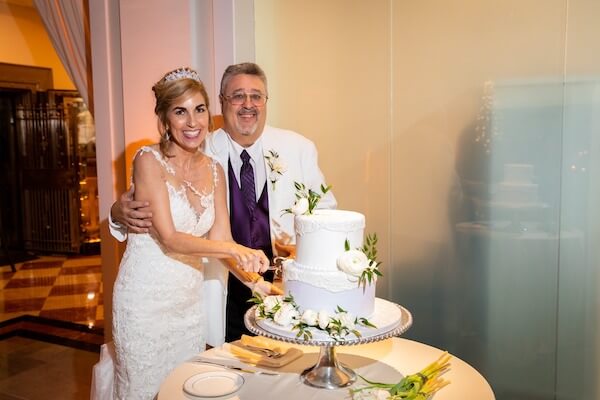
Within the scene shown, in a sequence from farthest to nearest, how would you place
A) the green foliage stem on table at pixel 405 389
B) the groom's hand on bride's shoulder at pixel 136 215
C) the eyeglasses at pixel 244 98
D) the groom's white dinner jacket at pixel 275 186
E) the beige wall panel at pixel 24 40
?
the beige wall panel at pixel 24 40
the groom's white dinner jacket at pixel 275 186
the eyeglasses at pixel 244 98
the groom's hand on bride's shoulder at pixel 136 215
the green foliage stem on table at pixel 405 389

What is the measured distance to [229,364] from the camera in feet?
7.89

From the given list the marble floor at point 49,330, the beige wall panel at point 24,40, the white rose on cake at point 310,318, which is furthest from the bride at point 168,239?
the beige wall panel at point 24,40

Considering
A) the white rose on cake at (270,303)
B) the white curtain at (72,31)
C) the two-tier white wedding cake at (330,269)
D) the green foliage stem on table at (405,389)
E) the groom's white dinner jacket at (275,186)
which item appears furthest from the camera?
the white curtain at (72,31)

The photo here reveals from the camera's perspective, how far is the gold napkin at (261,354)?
2396 mm

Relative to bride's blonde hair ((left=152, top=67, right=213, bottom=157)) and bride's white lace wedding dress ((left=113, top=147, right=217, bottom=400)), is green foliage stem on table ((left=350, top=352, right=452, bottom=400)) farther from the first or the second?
bride's blonde hair ((left=152, top=67, right=213, bottom=157))

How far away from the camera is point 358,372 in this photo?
2326mm

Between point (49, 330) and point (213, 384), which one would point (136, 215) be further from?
point (49, 330)

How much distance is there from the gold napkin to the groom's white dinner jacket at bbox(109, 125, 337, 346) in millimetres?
840

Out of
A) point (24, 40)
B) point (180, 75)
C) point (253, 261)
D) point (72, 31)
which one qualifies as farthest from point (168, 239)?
point (24, 40)

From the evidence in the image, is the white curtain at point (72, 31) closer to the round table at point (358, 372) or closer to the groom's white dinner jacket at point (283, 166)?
the groom's white dinner jacket at point (283, 166)

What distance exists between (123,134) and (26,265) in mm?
6203

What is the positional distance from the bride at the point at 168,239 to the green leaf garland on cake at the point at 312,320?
2.73 feet

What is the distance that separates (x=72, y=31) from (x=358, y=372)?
3.98 meters

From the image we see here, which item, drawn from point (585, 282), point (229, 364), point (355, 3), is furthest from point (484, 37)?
point (229, 364)
